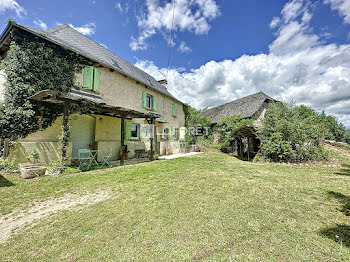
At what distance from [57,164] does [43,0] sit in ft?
23.4

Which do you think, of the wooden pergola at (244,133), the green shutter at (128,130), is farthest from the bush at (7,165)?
the wooden pergola at (244,133)

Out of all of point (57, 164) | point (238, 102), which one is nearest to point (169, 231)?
point (57, 164)

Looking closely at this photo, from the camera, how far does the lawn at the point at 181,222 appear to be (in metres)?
1.63

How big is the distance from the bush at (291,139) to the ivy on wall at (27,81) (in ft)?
34.9

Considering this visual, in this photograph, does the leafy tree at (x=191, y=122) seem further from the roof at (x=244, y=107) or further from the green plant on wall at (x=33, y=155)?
the green plant on wall at (x=33, y=155)

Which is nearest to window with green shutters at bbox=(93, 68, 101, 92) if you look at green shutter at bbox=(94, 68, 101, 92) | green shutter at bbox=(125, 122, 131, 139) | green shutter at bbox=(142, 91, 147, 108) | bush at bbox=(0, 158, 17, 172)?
green shutter at bbox=(94, 68, 101, 92)

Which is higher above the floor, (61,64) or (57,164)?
(61,64)

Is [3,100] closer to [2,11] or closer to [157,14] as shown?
[2,11]

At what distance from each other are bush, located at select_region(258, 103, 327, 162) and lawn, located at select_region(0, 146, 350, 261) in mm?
4141

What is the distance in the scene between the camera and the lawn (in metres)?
1.63

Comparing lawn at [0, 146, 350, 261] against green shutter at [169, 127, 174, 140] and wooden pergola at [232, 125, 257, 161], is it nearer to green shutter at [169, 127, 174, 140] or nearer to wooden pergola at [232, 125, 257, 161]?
wooden pergola at [232, 125, 257, 161]

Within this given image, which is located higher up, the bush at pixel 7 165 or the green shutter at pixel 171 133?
the green shutter at pixel 171 133

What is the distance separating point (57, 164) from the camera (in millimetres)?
5062

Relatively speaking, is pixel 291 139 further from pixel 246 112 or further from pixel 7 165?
pixel 7 165
